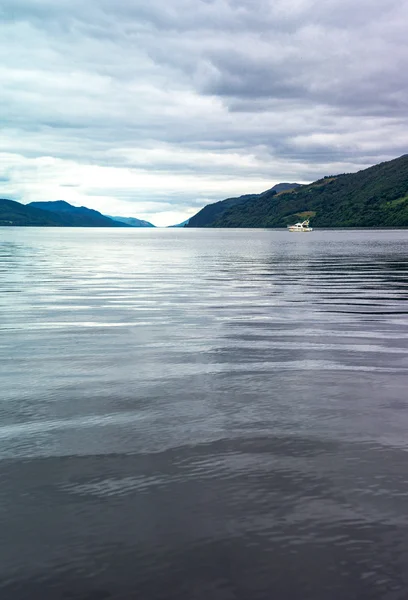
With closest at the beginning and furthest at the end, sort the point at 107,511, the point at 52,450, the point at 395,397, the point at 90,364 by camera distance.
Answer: the point at 107,511, the point at 52,450, the point at 395,397, the point at 90,364

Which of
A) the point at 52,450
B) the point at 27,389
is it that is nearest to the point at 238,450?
the point at 52,450

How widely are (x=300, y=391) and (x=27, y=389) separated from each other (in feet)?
22.6

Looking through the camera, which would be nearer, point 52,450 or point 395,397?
point 52,450

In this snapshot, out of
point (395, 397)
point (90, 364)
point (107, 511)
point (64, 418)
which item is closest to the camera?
point (107, 511)

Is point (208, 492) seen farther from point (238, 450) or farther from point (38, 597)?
point (38, 597)

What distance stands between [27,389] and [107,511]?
7.40m

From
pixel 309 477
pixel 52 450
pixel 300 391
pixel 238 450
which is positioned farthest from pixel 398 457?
pixel 52 450

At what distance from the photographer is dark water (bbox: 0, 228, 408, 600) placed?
7.04 meters

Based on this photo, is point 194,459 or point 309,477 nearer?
point 309,477

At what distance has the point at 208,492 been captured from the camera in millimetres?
9180

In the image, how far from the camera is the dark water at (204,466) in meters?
7.04

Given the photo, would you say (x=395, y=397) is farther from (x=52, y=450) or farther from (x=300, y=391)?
(x=52, y=450)

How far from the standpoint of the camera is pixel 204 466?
10.2 metres

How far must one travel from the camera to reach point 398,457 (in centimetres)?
1052
